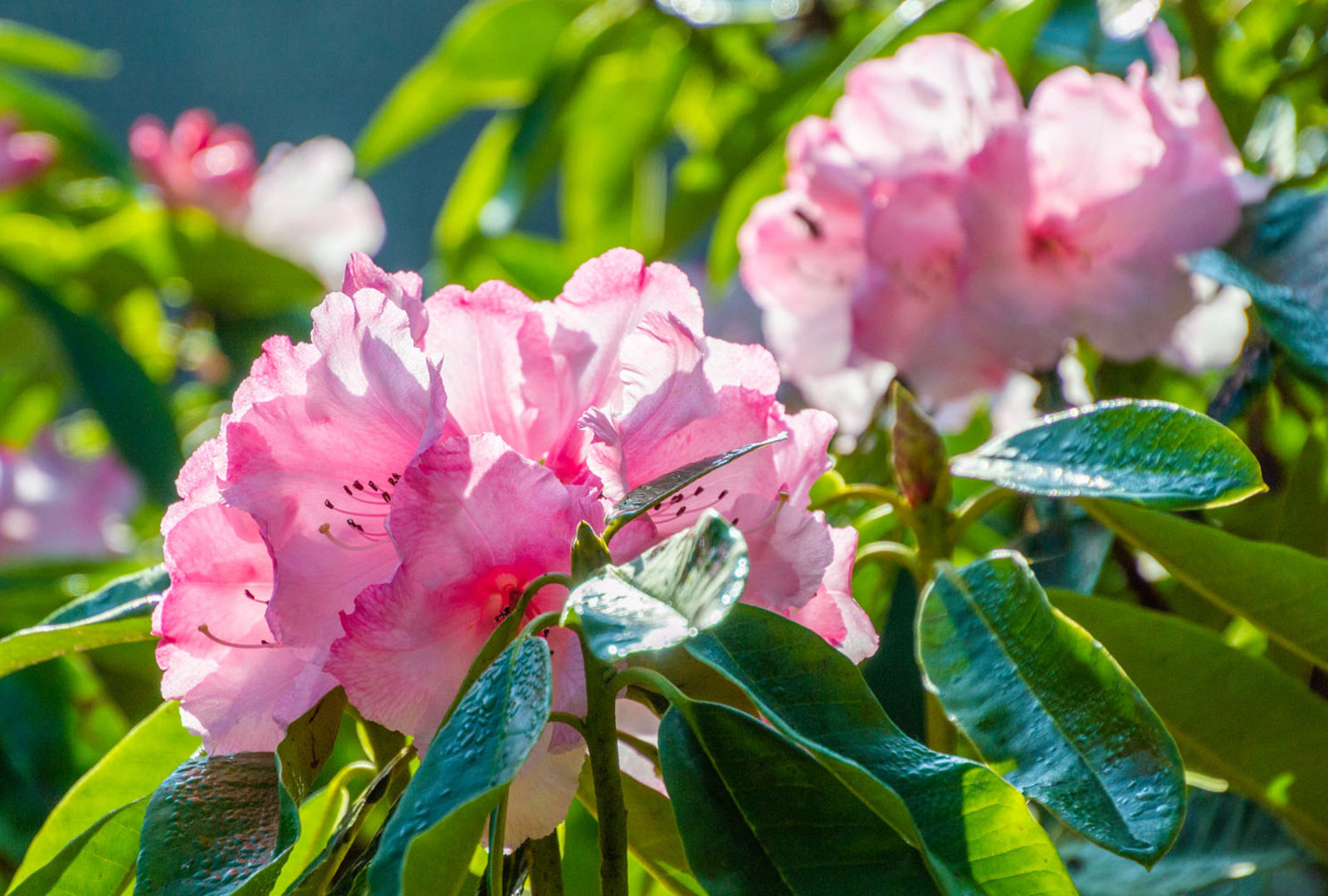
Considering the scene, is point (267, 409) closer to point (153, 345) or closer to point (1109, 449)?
point (1109, 449)

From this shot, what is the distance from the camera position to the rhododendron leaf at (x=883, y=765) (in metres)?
0.27

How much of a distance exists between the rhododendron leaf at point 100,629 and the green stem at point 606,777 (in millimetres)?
162

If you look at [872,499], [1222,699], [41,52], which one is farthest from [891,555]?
[41,52]

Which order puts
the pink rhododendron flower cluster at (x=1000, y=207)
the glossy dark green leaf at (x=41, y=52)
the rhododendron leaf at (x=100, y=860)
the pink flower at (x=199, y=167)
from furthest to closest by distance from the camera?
the pink flower at (x=199, y=167)
the glossy dark green leaf at (x=41, y=52)
the pink rhododendron flower cluster at (x=1000, y=207)
the rhododendron leaf at (x=100, y=860)

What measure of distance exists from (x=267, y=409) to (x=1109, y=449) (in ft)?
0.79

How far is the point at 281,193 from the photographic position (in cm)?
150

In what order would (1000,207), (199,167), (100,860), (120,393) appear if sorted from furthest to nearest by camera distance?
(199,167)
(120,393)
(1000,207)
(100,860)

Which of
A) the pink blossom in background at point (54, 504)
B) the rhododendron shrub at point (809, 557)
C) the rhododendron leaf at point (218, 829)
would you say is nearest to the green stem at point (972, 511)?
the rhododendron shrub at point (809, 557)

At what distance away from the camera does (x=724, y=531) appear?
0.86 ft

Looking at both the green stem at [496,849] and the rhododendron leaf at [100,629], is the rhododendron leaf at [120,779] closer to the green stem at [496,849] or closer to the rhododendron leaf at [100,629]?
the rhododendron leaf at [100,629]

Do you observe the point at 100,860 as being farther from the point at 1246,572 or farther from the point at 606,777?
the point at 1246,572

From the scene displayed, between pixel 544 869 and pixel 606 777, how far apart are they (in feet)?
0.17

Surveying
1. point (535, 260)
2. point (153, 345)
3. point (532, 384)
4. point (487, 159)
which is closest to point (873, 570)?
point (532, 384)

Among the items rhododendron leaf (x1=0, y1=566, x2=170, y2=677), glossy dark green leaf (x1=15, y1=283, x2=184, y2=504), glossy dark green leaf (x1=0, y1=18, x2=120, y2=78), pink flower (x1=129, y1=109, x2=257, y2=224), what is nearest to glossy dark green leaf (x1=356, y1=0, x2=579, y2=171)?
glossy dark green leaf (x1=15, y1=283, x2=184, y2=504)
